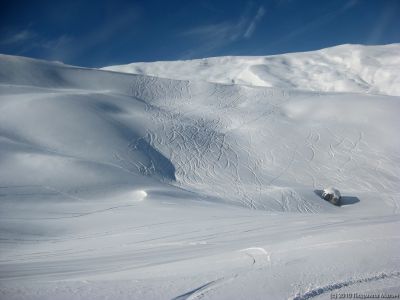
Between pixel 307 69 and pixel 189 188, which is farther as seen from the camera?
pixel 307 69

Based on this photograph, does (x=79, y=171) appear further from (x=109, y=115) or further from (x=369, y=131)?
(x=369, y=131)

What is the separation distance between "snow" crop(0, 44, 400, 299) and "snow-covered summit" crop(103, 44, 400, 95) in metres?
41.5

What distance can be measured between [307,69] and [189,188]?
260 ft

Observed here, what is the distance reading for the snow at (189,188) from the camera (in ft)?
19.5

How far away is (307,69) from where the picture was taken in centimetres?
9506

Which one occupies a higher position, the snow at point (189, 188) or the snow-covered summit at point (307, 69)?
the snow-covered summit at point (307, 69)

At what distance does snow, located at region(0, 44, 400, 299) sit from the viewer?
5.96 m

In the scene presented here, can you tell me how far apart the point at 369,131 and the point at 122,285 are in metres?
32.9

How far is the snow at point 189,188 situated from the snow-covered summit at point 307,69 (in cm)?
4154

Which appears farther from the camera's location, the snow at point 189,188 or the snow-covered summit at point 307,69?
the snow-covered summit at point 307,69

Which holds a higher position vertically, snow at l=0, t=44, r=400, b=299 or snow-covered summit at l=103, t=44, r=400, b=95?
snow-covered summit at l=103, t=44, r=400, b=95

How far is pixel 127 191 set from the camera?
20047 millimetres

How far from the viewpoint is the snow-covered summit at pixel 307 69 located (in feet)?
268

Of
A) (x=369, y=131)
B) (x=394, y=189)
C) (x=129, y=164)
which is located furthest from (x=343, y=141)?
(x=129, y=164)
